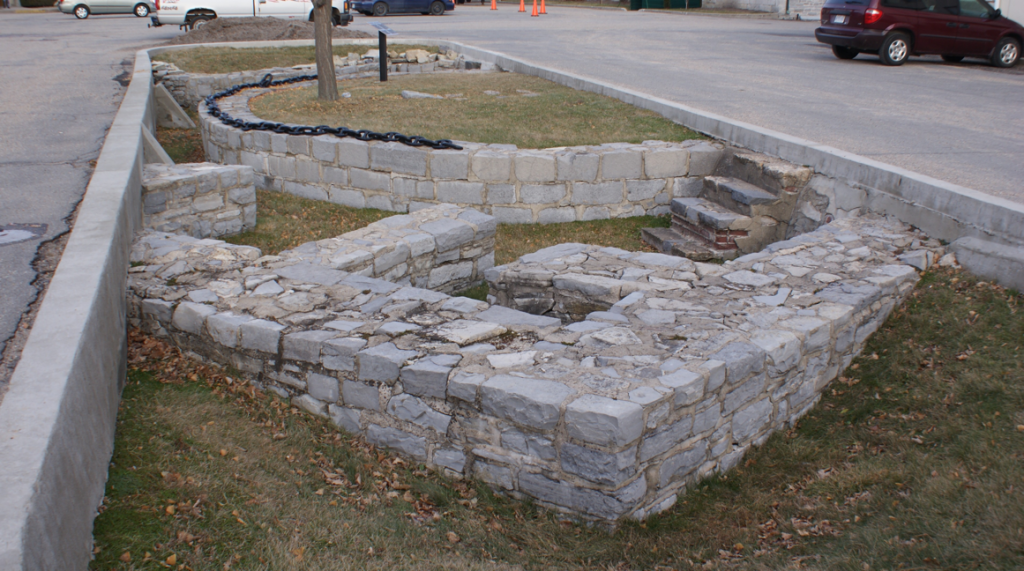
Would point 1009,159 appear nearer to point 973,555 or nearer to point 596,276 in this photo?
point 596,276

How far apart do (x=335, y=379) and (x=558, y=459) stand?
59.3 inches

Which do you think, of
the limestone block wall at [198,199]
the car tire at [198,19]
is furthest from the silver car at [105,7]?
the limestone block wall at [198,199]

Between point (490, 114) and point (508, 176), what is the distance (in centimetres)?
249

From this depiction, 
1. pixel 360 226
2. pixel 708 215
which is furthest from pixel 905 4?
pixel 360 226

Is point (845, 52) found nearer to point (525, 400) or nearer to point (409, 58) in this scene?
point (409, 58)

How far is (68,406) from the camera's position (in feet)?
10.1

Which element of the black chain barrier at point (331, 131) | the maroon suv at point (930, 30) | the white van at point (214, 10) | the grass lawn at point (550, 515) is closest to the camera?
the grass lawn at point (550, 515)

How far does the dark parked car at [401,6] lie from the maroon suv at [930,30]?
19421 mm

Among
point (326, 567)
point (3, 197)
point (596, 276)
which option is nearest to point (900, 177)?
point (596, 276)

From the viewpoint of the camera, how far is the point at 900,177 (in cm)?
639

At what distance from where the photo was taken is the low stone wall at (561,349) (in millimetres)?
3830

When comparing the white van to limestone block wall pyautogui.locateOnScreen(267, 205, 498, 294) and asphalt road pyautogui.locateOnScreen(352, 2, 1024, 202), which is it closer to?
asphalt road pyautogui.locateOnScreen(352, 2, 1024, 202)

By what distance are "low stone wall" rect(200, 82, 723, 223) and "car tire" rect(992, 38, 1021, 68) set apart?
9.56 m

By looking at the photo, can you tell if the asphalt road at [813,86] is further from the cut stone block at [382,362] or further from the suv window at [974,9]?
the cut stone block at [382,362]
